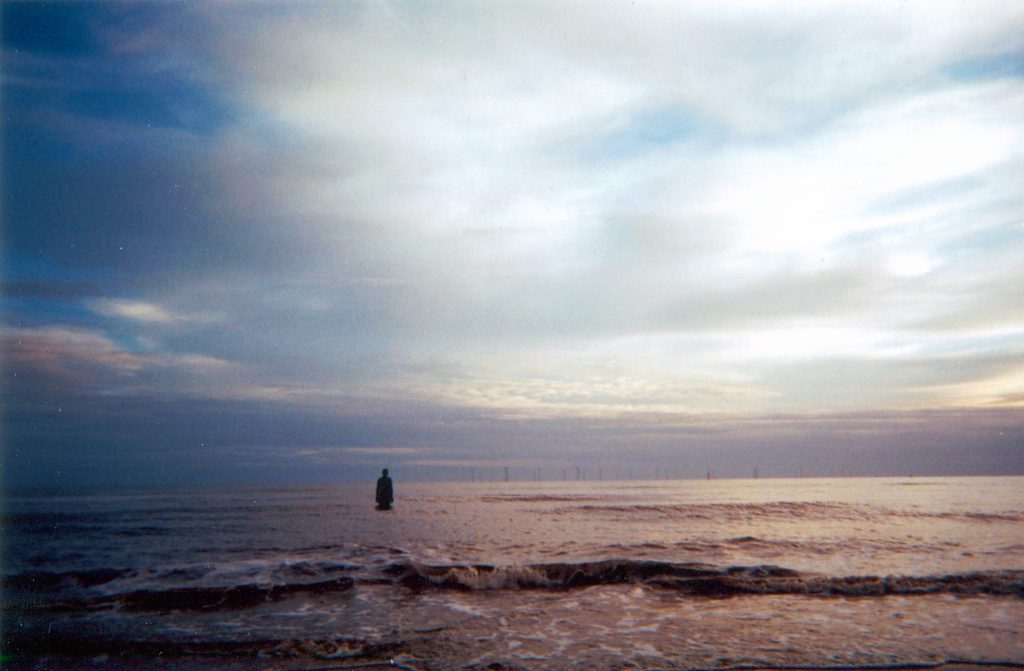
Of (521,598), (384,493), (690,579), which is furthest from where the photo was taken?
(384,493)

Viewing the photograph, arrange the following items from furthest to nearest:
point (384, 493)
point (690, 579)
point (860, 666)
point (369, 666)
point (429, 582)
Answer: point (384, 493) < point (429, 582) < point (690, 579) < point (369, 666) < point (860, 666)

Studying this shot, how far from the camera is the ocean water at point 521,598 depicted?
8945 millimetres

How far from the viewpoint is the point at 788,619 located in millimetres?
10750

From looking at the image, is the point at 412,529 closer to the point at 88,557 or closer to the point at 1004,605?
the point at 88,557

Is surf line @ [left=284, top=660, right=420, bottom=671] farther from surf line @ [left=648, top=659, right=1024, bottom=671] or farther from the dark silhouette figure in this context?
the dark silhouette figure

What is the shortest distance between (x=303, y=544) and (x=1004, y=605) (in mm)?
20300

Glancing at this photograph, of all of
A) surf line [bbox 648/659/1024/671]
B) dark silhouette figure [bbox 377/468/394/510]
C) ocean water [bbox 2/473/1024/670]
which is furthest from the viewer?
dark silhouette figure [bbox 377/468/394/510]

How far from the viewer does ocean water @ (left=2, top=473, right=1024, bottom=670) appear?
8.95 metres

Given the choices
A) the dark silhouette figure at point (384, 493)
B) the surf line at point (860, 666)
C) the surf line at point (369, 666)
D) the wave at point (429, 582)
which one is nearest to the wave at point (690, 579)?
the wave at point (429, 582)

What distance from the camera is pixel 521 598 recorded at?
43.2 ft

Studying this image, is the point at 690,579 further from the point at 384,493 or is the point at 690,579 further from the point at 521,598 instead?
the point at 384,493

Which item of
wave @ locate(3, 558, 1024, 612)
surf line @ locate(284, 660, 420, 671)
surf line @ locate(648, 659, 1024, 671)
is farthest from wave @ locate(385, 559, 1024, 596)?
surf line @ locate(284, 660, 420, 671)

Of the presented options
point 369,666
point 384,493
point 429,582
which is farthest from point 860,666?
point 384,493

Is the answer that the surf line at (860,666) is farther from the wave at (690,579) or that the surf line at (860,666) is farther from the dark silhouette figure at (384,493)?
the dark silhouette figure at (384,493)
